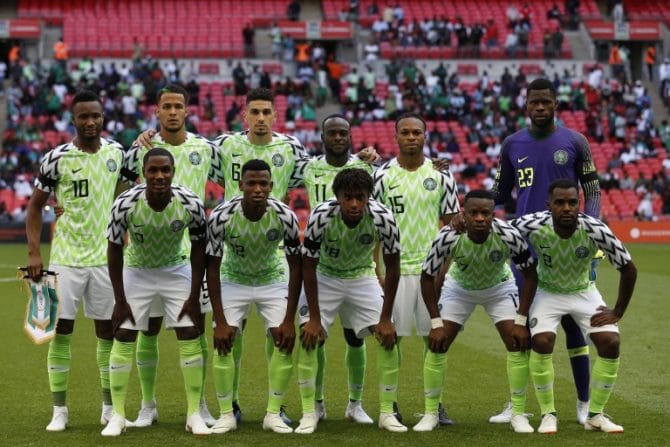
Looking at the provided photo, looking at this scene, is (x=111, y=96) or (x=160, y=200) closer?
(x=160, y=200)

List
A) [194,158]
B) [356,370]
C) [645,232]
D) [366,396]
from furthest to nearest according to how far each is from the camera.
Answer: [645,232]
[366,396]
[194,158]
[356,370]

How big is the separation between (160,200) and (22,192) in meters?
25.0

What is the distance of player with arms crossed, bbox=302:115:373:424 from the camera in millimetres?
8992

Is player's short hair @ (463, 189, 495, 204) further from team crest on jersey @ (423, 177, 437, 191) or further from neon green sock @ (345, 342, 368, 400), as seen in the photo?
neon green sock @ (345, 342, 368, 400)

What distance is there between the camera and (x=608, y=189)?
3491cm

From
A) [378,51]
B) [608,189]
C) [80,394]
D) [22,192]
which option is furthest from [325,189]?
[378,51]

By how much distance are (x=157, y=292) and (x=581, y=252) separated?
328cm

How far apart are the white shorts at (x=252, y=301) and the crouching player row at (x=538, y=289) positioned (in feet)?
3.77

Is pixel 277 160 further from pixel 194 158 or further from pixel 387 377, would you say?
pixel 387 377

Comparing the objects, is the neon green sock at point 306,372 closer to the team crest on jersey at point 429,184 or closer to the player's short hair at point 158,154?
the team crest on jersey at point 429,184

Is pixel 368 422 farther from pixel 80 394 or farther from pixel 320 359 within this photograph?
pixel 80 394

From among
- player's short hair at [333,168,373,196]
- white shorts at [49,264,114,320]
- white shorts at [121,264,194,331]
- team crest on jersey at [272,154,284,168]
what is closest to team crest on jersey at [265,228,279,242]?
player's short hair at [333,168,373,196]

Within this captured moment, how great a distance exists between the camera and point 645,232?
32562 mm

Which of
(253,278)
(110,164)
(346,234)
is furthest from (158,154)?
(346,234)
